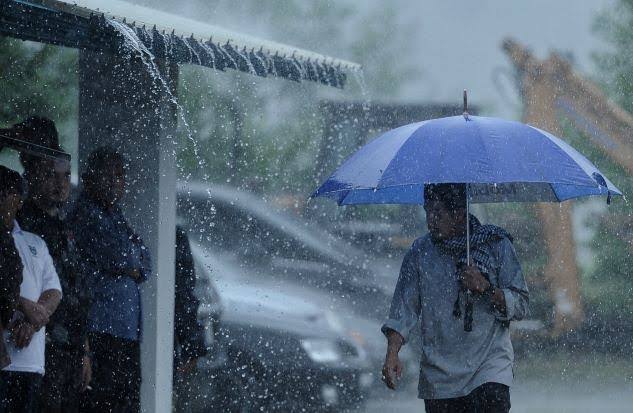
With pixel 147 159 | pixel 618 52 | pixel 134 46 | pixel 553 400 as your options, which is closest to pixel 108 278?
pixel 147 159

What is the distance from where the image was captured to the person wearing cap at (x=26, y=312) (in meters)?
5.05

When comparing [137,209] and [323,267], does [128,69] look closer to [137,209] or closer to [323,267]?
[137,209]

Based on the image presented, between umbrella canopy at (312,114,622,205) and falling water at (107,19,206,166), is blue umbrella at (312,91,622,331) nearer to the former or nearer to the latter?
umbrella canopy at (312,114,622,205)

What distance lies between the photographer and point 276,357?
26.4ft

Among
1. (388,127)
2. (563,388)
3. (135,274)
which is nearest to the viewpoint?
(135,274)

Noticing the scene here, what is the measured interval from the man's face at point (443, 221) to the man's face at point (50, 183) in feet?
5.83

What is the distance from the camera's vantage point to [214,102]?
15266mm

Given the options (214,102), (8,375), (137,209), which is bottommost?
(8,375)

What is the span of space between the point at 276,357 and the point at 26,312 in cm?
314

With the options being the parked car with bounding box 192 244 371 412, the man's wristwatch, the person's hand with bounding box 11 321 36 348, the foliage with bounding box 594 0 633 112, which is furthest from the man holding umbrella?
the foliage with bounding box 594 0 633 112

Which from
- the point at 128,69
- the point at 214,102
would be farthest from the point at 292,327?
the point at 214,102

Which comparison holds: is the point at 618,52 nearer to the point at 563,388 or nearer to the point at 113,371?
the point at 563,388

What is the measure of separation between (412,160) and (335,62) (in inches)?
104

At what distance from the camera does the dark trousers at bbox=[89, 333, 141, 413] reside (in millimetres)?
5887
